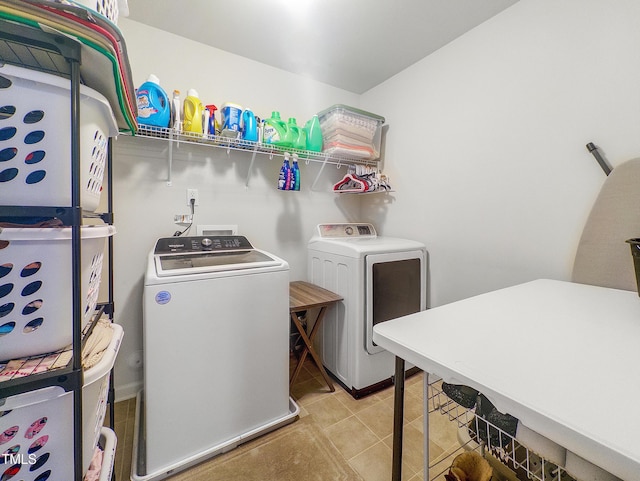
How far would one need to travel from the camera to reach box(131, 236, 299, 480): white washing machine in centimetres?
121

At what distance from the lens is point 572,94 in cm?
141

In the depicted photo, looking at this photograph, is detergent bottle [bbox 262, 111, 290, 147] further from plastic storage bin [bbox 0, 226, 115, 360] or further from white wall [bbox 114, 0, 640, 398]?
plastic storage bin [bbox 0, 226, 115, 360]

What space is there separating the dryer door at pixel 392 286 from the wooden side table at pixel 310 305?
9.7 inches

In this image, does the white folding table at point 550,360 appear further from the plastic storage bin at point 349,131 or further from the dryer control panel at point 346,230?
the plastic storage bin at point 349,131

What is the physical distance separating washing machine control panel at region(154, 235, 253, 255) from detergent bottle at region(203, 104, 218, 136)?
698 mm

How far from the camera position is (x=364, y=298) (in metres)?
1.76

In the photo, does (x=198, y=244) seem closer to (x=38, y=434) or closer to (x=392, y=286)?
(x=38, y=434)

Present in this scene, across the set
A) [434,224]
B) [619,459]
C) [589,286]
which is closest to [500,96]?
[434,224]

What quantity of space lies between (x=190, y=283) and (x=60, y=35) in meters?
0.92

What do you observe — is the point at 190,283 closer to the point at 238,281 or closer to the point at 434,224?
the point at 238,281

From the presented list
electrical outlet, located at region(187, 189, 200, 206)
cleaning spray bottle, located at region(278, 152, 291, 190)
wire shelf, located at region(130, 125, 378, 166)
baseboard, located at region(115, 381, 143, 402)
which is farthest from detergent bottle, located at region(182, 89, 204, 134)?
baseboard, located at region(115, 381, 143, 402)

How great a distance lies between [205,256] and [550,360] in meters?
1.60

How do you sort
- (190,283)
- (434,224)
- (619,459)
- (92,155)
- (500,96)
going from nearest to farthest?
1. (619,459)
2. (92,155)
3. (190,283)
4. (500,96)
5. (434,224)

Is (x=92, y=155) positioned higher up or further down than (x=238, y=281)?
higher up
